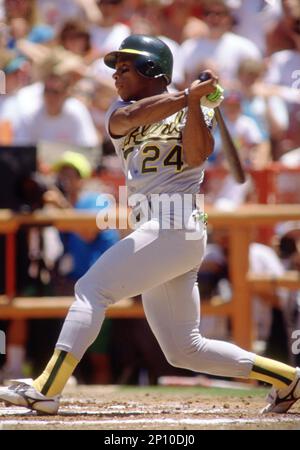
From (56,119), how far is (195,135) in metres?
4.70

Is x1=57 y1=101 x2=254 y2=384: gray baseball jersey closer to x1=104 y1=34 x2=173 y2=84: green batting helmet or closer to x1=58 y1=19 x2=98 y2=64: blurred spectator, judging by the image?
x1=104 y1=34 x2=173 y2=84: green batting helmet

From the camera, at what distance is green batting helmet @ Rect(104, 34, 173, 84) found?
500cm

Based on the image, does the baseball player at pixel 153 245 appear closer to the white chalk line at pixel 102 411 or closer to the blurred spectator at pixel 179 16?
the white chalk line at pixel 102 411

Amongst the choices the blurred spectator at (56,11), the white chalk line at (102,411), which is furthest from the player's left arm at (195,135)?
the blurred spectator at (56,11)

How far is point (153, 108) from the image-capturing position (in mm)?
4742

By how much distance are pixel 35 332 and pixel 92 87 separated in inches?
108

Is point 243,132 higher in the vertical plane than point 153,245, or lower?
higher

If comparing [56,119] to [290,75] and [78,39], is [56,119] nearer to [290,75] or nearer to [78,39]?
[78,39]

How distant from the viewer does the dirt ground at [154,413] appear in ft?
15.7

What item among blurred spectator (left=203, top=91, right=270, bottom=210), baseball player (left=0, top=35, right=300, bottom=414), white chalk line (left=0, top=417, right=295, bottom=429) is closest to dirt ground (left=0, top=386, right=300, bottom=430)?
white chalk line (left=0, top=417, right=295, bottom=429)

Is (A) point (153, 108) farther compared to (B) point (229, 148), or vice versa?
(B) point (229, 148)

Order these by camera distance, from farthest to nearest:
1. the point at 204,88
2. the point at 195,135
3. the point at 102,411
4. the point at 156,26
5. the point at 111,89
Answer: the point at 156,26
the point at 111,89
the point at 102,411
the point at 195,135
the point at 204,88

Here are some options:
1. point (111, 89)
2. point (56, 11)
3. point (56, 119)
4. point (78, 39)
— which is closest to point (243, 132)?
point (111, 89)

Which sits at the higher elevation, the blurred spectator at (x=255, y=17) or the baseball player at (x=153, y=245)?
the blurred spectator at (x=255, y=17)
